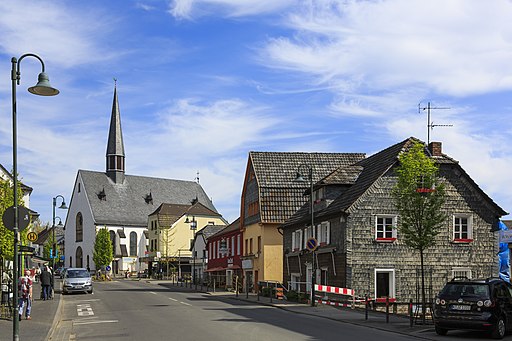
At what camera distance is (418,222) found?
1041 inches

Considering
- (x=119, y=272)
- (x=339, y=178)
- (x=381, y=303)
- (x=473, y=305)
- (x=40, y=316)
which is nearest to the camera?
(x=473, y=305)

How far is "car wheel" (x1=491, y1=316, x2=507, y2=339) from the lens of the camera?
18.5 meters

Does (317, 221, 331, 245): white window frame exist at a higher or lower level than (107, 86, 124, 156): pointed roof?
lower

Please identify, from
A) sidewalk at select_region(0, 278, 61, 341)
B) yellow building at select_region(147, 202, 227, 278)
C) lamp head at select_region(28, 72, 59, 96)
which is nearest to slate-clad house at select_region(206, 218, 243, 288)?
sidewalk at select_region(0, 278, 61, 341)

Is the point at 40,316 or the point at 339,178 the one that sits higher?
the point at 339,178

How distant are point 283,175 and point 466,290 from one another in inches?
1266

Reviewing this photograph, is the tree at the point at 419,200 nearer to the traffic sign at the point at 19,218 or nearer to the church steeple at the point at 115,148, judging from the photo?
the traffic sign at the point at 19,218

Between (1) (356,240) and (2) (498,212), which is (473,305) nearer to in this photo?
(1) (356,240)

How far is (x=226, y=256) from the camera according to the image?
6241 centimetres

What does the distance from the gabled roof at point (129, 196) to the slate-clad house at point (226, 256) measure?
51.2 m

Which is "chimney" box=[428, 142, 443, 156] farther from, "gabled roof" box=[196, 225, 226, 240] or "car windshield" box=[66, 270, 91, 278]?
"gabled roof" box=[196, 225, 226, 240]

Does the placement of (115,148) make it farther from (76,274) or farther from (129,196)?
(76,274)

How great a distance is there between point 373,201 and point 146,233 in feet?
284

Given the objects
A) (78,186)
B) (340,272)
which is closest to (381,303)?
(340,272)
